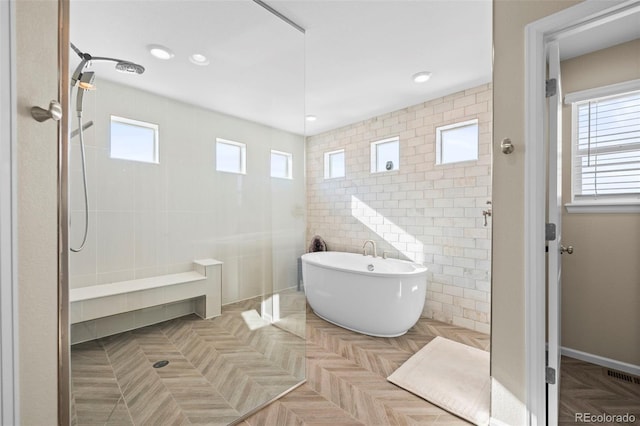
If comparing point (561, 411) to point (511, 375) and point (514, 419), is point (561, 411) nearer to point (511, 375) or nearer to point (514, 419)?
point (514, 419)

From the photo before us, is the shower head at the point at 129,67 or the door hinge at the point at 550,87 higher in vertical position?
the shower head at the point at 129,67

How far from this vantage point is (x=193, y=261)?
1.64 m

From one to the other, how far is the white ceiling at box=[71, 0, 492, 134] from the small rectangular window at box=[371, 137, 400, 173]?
1055 millimetres

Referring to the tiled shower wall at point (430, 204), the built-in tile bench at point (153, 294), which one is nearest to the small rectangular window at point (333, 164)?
the tiled shower wall at point (430, 204)

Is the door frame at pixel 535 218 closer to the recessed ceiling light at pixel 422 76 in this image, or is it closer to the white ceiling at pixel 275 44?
the white ceiling at pixel 275 44

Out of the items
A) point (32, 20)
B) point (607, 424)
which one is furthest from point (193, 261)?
point (607, 424)

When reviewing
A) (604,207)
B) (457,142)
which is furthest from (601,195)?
(457,142)

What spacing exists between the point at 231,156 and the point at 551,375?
2183 millimetres

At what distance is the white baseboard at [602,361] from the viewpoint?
81.2 inches

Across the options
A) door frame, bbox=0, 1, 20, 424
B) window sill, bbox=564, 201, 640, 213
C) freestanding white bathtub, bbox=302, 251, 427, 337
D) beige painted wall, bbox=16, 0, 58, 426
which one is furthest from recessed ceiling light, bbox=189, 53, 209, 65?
window sill, bbox=564, 201, 640, 213

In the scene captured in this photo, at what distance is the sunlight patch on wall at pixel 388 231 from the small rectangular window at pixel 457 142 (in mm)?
967

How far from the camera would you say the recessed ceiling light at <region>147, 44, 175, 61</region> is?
1.48 metres

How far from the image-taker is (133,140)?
1433 millimetres

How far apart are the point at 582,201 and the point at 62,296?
3.44 metres
